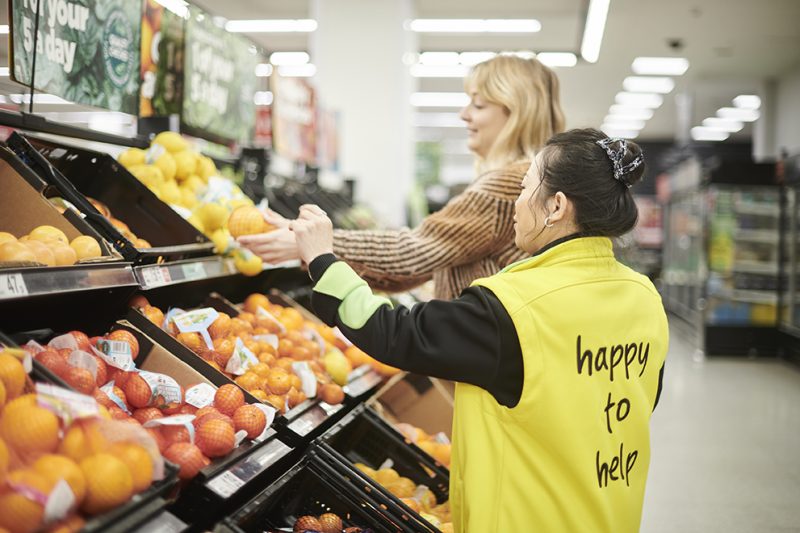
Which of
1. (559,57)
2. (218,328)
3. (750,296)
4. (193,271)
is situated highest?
(559,57)

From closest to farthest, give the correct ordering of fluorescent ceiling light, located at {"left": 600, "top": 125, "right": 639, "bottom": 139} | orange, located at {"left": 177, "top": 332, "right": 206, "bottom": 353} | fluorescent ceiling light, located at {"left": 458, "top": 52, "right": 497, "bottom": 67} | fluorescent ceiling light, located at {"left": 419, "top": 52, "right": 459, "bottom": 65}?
orange, located at {"left": 177, "top": 332, "right": 206, "bottom": 353} → fluorescent ceiling light, located at {"left": 458, "top": 52, "right": 497, "bottom": 67} → fluorescent ceiling light, located at {"left": 419, "top": 52, "right": 459, "bottom": 65} → fluorescent ceiling light, located at {"left": 600, "top": 125, "right": 639, "bottom": 139}

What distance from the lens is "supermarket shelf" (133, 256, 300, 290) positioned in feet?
6.57

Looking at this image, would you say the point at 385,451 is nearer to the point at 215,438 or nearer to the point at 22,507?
the point at 215,438

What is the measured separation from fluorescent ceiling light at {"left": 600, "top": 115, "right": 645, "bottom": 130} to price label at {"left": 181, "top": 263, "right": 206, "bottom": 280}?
18.1 meters

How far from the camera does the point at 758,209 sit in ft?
31.7

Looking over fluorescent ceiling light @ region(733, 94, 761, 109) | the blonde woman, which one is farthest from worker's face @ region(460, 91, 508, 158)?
fluorescent ceiling light @ region(733, 94, 761, 109)

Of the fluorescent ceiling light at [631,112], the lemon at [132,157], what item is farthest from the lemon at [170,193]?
the fluorescent ceiling light at [631,112]

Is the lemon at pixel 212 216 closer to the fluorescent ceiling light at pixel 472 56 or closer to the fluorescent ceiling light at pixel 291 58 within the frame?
the fluorescent ceiling light at pixel 472 56

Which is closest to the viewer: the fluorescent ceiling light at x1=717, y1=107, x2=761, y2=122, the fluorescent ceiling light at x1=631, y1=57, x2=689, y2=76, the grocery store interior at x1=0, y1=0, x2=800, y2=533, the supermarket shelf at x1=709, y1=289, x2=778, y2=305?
the grocery store interior at x1=0, y1=0, x2=800, y2=533

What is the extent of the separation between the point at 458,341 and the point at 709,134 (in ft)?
64.6

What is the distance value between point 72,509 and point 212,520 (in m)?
0.43

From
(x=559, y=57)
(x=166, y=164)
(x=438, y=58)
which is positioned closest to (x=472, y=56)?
(x=438, y=58)

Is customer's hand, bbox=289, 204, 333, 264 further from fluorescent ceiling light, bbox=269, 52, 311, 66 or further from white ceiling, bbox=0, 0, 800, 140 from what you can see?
fluorescent ceiling light, bbox=269, 52, 311, 66

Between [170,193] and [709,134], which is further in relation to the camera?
[709,134]
